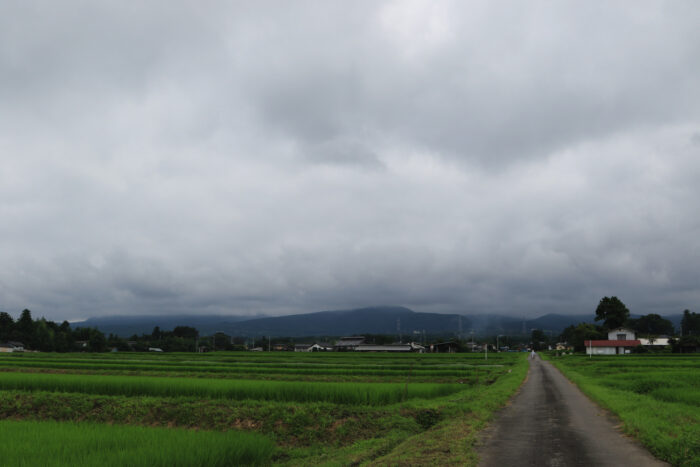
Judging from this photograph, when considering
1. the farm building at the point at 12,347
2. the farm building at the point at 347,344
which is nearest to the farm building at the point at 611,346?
the farm building at the point at 347,344

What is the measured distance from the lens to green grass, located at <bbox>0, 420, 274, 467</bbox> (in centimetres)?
1127

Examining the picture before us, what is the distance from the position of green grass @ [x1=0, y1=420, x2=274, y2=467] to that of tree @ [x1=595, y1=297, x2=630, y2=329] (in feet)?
383

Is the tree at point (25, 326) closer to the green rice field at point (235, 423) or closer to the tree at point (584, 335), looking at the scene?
the green rice field at point (235, 423)

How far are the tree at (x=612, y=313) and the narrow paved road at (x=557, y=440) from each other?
104302 millimetres

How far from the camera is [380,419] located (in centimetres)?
1727

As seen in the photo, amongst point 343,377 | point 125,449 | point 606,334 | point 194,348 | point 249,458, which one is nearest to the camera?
point 125,449

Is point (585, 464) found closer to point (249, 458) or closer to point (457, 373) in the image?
point (249, 458)

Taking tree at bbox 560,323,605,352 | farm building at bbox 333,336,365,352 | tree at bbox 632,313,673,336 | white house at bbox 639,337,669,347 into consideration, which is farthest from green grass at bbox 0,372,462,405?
tree at bbox 632,313,673,336

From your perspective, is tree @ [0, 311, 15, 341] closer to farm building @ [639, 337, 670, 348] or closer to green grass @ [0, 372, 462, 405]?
green grass @ [0, 372, 462, 405]

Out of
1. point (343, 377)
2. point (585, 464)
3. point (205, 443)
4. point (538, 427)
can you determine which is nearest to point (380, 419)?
point (538, 427)

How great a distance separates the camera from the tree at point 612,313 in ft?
365

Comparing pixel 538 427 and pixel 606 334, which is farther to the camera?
pixel 606 334

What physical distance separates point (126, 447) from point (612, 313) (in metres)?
121

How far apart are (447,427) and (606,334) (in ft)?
363
